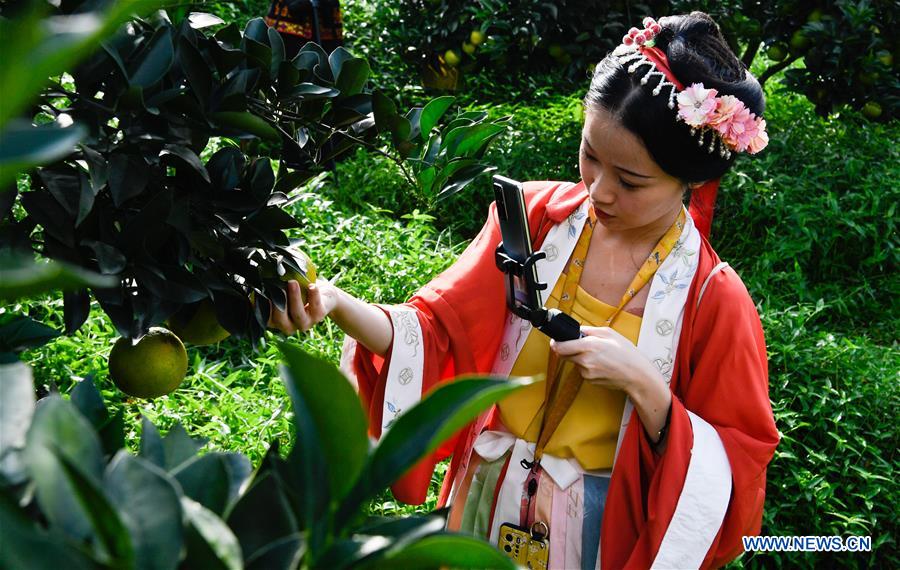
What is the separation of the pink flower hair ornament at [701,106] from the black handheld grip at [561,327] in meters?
0.31

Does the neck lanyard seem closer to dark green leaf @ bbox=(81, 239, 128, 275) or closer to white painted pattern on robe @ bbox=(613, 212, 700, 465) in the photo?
white painted pattern on robe @ bbox=(613, 212, 700, 465)

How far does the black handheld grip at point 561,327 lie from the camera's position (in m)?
1.36

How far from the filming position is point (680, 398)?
4.87ft

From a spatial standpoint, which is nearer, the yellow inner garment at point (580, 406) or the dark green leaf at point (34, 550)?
the dark green leaf at point (34, 550)

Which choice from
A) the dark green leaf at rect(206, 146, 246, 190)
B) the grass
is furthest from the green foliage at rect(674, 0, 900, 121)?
the dark green leaf at rect(206, 146, 246, 190)

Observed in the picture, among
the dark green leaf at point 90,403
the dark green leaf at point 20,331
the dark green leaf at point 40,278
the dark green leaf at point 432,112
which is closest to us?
the dark green leaf at point 40,278

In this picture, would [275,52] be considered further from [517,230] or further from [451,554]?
[451,554]

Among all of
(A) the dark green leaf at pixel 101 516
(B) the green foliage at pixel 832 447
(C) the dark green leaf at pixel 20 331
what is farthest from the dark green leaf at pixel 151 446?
(B) the green foliage at pixel 832 447

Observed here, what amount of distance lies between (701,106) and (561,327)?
36 centimetres

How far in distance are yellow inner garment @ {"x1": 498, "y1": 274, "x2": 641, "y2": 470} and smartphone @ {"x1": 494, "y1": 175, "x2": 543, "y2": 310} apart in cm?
14

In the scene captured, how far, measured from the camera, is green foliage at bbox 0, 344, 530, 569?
0.43 metres

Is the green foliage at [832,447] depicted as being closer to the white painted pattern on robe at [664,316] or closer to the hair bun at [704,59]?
the white painted pattern on robe at [664,316]

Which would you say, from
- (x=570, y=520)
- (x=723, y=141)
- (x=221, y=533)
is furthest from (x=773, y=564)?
(x=221, y=533)

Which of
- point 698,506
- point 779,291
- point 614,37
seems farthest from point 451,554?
point 614,37
